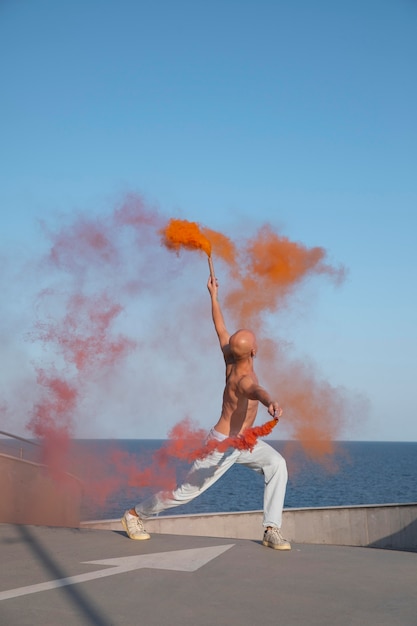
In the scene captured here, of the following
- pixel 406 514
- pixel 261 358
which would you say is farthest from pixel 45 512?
pixel 406 514

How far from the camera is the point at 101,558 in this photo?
24.8ft

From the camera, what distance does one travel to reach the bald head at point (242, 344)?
26.9 ft

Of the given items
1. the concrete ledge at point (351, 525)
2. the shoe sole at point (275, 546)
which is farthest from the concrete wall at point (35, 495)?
the shoe sole at point (275, 546)

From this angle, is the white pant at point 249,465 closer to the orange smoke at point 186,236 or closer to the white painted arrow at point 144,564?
the white painted arrow at point 144,564

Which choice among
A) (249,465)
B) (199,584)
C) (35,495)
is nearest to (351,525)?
(35,495)

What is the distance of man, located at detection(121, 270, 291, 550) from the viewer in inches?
316

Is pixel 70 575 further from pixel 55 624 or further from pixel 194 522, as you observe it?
pixel 194 522

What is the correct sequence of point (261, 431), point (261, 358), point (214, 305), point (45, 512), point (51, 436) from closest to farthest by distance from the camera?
point (261, 431)
point (214, 305)
point (261, 358)
point (51, 436)
point (45, 512)

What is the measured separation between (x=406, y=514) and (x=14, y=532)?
537 inches

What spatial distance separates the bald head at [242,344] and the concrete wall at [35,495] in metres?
6.26

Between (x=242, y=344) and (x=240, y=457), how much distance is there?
1330 mm

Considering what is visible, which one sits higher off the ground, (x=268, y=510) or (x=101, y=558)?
(x=268, y=510)

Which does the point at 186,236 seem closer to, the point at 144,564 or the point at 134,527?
the point at 134,527

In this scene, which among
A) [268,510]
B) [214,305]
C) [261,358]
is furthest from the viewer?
[261,358]
